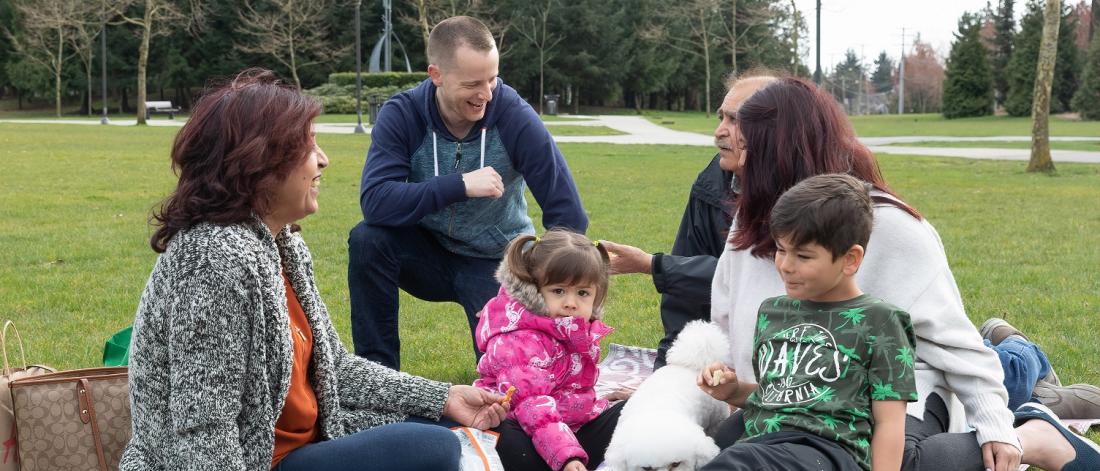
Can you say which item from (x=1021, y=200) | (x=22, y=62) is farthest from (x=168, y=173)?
(x=22, y=62)

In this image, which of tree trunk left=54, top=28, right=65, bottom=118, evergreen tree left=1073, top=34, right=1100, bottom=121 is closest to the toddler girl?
evergreen tree left=1073, top=34, right=1100, bottom=121

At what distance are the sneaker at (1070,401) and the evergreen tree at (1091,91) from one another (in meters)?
46.0

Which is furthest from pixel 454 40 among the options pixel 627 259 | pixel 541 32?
pixel 541 32

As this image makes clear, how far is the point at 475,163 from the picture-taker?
5.13m

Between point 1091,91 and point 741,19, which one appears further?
point 741,19

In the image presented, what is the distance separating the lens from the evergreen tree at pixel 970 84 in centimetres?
5222

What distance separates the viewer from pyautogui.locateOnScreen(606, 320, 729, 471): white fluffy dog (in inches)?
118

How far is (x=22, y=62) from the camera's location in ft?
178

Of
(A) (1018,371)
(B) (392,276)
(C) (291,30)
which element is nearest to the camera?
(A) (1018,371)

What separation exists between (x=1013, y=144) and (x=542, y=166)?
81.5 feet

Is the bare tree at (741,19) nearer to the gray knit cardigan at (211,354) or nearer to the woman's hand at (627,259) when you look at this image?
the woman's hand at (627,259)

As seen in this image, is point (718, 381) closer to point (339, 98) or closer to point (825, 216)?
point (825, 216)

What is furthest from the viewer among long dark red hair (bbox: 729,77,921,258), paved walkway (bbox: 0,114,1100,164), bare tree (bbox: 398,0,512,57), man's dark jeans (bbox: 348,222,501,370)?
bare tree (bbox: 398,0,512,57)

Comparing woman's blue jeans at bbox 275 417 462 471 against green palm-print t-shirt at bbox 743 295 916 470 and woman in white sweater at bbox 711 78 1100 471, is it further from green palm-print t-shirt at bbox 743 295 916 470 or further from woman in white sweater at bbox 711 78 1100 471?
woman in white sweater at bbox 711 78 1100 471
